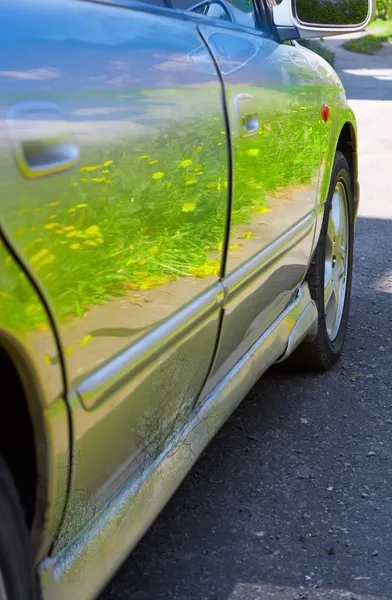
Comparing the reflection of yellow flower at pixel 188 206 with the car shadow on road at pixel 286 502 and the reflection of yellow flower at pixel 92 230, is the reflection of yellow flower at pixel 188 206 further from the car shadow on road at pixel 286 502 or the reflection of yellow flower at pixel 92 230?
A: the car shadow on road at pixel 286 502

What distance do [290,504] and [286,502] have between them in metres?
0.02

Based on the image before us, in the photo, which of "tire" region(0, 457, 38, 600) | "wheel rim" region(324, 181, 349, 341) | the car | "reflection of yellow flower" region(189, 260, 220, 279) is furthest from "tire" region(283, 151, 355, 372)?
"tire" region(0, 457, 38, 600)

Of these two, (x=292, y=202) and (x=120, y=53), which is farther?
(x=292, y=202)

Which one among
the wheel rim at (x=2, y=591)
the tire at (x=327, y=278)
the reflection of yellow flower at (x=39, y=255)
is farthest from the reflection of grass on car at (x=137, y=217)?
the tire at (x=327, y=278)

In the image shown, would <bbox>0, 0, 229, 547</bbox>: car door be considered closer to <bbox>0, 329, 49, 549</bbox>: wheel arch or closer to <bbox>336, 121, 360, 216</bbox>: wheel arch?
<bbox>0, 329, 49, 549</bbox>: wheel arch

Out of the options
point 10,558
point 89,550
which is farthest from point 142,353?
point 10,558

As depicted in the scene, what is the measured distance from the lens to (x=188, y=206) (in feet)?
7.06

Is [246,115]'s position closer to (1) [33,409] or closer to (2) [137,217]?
(2) [137,217]

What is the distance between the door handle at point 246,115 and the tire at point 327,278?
1.14 meters

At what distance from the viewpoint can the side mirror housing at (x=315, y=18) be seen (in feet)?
11.2

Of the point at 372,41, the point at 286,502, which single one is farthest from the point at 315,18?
the point at 372,41

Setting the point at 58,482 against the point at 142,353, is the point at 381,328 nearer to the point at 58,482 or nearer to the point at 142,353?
the point at 142,353

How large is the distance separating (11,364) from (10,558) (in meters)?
0.29

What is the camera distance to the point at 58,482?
165cm
